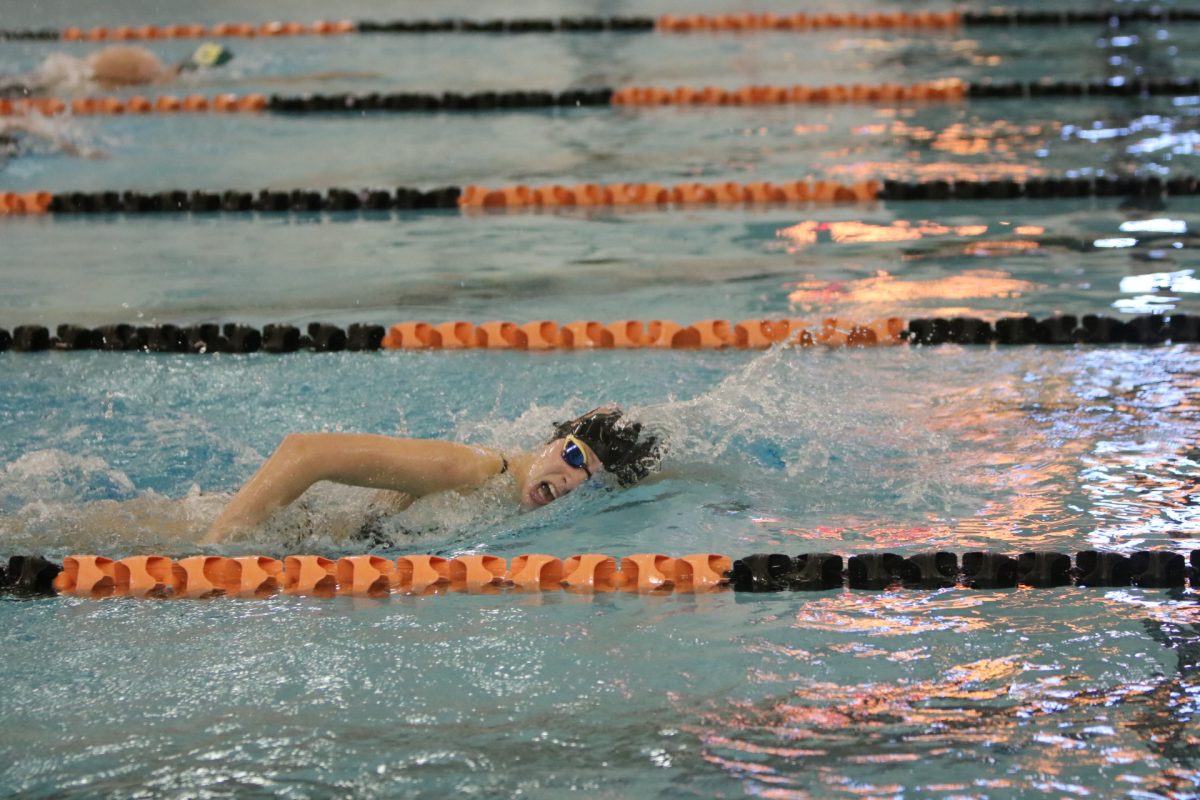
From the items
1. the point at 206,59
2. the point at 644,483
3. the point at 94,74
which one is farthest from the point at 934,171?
the point at 94,74

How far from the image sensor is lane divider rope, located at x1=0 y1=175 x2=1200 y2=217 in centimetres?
711

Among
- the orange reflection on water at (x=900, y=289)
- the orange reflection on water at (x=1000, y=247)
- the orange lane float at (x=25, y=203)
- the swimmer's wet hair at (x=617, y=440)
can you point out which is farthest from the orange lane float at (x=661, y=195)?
the swimmer's wet hair at (x=617, y=440)

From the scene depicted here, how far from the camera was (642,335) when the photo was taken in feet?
17.5

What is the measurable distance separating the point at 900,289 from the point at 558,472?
8.38 feet

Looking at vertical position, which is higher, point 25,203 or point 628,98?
point 628,98

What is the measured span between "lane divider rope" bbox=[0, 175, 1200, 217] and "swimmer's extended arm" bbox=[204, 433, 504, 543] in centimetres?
370

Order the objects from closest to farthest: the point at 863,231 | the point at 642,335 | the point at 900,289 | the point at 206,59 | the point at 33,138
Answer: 1. the point at 642,335
2. the point at 900,289
3. the point at 863,231
4. the point at 33,138
5. the point at 206,59

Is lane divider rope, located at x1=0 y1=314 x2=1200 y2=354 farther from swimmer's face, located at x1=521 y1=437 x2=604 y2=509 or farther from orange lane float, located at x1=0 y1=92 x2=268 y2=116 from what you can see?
orange lane float, located at x1=0 y1=92 x2=268 y2=116

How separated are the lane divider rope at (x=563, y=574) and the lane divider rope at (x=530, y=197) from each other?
3906 millimetres

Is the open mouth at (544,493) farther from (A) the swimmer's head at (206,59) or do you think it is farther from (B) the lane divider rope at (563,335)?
(A) the swimmer's head at (206,59)

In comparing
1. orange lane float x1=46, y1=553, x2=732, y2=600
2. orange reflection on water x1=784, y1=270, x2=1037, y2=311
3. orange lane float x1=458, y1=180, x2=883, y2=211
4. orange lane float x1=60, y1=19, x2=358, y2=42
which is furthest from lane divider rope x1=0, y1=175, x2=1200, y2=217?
orange lane float x1=60, y1=19, x2=358, y2=42

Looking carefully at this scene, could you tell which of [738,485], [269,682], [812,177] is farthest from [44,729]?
[812,177]

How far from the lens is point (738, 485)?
4082mm

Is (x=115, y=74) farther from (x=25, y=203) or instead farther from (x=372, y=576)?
(x=372, y=576)
